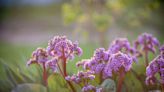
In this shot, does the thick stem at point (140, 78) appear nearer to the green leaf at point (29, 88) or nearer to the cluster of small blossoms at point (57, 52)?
the cluster of small blossoms at point (57, 52)

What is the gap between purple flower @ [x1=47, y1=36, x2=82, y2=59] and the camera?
5.47 feet

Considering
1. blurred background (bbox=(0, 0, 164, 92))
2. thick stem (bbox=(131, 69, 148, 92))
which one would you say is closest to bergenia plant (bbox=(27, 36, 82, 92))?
thick stem (bbox=(131, 69, 148, 92))

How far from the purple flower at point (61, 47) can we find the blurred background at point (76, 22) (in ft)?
11.0

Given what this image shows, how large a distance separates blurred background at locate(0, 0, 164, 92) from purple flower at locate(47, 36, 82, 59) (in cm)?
334

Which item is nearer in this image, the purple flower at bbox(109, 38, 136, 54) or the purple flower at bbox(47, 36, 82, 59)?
the purple flower at bbox(47, 36, 82, 59)

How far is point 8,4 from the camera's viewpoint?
11.9 meters

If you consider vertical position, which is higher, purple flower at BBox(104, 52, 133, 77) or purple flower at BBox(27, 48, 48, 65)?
purple flower at BBox(27, 48, 48, 65)

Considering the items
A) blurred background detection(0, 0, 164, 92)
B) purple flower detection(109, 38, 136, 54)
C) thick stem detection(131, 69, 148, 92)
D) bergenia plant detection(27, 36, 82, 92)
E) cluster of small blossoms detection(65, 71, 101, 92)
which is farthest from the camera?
blurred background detection(0, 0, 164, 92)

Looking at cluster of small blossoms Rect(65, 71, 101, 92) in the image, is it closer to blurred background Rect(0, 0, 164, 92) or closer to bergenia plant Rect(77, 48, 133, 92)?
bergenia plant Rect(77, 48, 133, 92)

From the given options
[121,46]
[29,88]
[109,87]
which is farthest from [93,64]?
[121,46]

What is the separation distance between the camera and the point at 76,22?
7543mm

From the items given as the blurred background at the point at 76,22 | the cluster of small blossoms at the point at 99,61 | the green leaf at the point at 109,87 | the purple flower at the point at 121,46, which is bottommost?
the green leaf at the point at 109,87

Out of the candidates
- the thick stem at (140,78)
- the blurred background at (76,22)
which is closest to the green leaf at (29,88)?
the thick stem at (140,78)

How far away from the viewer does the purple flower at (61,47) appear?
1.67 metres
